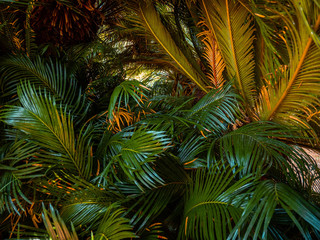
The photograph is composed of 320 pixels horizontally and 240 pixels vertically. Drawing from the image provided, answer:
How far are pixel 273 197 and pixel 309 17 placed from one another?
0.65m

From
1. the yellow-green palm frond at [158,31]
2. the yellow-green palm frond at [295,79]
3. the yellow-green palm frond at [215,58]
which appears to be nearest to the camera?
the yellow-green palm frond at [295,79]

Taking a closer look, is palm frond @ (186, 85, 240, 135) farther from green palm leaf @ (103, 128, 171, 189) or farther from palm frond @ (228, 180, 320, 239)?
palm frond @ (228, 180, 320, 239)

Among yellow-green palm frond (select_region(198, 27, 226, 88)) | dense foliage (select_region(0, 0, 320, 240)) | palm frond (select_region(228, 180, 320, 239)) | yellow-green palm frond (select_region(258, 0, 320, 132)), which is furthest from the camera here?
yellow-green palm frond (select_region(198, 27, 226, 88))

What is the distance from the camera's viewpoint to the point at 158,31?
1.62 metres

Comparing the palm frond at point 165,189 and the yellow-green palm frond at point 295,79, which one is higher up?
the yellow-green palm frond at point 295,79

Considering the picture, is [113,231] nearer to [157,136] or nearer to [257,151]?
[157,136]

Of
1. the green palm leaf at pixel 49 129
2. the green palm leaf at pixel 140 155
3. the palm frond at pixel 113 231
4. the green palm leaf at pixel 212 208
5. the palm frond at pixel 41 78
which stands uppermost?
the palm frond at pixel 41 78

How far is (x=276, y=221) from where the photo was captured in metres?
0.96

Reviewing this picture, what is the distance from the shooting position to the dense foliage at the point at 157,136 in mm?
862

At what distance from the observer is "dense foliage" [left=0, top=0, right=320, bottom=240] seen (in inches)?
33.9

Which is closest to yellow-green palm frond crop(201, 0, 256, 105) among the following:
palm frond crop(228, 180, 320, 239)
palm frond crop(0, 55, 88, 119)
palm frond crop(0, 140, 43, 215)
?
palm frond crop(228, 180, 320, 239)

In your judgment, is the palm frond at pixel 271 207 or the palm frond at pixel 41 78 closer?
the palm frond at pixel 271 207

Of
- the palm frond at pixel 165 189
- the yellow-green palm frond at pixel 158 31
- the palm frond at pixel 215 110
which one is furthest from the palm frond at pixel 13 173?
the yellow-green palm frond at pixel 158 31

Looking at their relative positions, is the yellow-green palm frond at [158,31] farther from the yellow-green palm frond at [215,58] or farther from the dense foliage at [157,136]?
the yellow-green palm frond at [215,58]
